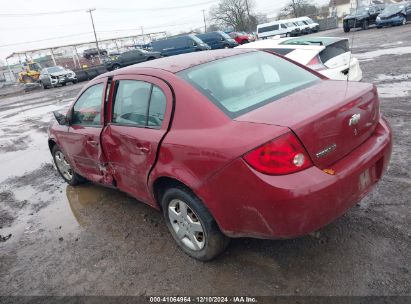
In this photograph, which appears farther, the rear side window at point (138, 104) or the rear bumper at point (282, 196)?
the rear side window at point (138, 104)

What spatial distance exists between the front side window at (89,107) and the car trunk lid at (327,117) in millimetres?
2011

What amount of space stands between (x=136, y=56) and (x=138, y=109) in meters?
28.1

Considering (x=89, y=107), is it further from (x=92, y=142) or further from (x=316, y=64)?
(x=316, y=64)

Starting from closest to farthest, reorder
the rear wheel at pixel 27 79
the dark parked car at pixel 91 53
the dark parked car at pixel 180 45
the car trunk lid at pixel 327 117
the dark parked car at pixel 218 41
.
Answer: the car trunk lid at pixel 327 117 < the dark parked car at pixel 180 45 < the dark parked car at pixel 218 41 < the rear wheel at pixel 27 79 < the dark parked car at pixel 91 53

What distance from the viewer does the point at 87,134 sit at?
412cm

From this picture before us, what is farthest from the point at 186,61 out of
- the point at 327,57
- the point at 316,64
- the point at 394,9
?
the point at 394,9

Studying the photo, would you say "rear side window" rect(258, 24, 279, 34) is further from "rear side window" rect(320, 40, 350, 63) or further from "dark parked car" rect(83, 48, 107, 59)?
"rear side window" rect(320, 40, 350, 63)

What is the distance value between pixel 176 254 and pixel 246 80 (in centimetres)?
168

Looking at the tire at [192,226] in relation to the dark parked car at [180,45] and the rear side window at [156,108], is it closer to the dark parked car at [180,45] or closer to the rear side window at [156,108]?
the rear side window at [156,108]

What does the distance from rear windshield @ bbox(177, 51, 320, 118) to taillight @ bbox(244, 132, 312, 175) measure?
1.45 ft

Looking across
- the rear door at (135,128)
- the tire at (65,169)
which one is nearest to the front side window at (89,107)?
the rear door at (135,128)

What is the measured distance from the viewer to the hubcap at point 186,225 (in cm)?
305

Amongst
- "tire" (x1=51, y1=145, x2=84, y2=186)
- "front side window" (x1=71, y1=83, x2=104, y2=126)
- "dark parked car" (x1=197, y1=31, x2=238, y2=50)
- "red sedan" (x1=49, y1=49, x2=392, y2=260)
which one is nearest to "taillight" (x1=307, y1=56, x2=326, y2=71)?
"red sedan" (x1=49, y1=49, x2=392, y2=260)

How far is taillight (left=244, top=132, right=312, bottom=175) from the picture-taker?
2.35 metres
